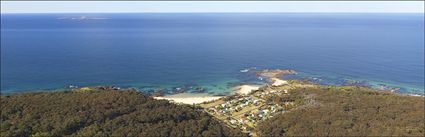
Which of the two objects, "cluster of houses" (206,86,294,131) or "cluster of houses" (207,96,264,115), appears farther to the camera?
"cluster of houses" (207,96,264,115)

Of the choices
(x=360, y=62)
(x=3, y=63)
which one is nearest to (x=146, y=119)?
(x=3, y=63)

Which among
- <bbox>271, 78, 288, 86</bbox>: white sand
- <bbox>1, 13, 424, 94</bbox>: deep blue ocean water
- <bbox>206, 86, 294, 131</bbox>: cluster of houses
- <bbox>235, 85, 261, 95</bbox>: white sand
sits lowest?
<bbox>206, 86, 294, 131</bbox>: cluster of houses

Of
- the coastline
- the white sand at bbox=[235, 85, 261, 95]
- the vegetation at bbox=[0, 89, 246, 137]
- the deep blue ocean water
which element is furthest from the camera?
the deep blue ocean water

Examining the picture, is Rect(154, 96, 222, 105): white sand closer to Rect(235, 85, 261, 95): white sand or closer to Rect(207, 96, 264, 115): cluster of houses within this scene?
Rect(235, 85, 261, 95): white sand

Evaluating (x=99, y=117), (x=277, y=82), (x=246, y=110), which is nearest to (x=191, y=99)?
(x=246, y=110)

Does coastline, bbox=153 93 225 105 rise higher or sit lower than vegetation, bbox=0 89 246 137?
lower

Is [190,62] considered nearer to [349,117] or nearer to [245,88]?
[245,88]

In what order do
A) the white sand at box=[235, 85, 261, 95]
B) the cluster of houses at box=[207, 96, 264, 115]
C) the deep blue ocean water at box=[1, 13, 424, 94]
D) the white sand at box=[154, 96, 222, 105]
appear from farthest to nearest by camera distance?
the deep blue ocean water at box=[1, 13, 424, 94] < the white sand at box=[235, 85, 261, 95] < the white sand at box=[154, 96, 222, 105] < the cluster of houses at box=[207, 96, 264, 115]

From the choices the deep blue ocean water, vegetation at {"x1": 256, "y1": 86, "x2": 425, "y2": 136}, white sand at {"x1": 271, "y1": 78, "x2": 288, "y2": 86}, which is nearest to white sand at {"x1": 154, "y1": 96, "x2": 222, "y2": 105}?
the deep blue ocean water
